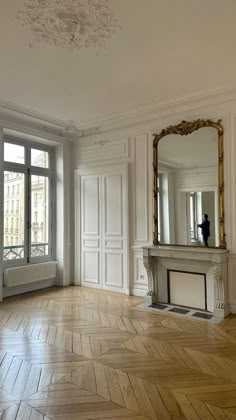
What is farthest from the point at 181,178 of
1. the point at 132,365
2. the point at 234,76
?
the point at 132,365

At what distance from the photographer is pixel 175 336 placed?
3434 mm

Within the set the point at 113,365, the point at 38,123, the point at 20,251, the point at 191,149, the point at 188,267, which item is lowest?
the point at 113,365

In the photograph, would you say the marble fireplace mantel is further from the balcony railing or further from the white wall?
the balcony railing

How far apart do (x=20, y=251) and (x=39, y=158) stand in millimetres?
1903

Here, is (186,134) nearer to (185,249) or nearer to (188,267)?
(185,249)

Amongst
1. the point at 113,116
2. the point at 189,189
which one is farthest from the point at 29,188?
the point at 189,189

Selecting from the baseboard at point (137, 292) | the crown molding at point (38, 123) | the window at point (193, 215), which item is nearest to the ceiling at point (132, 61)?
the crown molding at point (38, 123)

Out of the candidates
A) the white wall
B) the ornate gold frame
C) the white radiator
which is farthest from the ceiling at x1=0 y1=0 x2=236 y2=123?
the white radiator

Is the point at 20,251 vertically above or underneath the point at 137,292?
above

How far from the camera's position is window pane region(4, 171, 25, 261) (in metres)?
5.33

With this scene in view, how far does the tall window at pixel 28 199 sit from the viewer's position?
543cm

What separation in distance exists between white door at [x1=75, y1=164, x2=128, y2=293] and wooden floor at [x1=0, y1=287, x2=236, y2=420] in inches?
47.2

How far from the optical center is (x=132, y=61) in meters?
3.49

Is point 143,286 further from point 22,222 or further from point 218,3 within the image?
point 218,3
